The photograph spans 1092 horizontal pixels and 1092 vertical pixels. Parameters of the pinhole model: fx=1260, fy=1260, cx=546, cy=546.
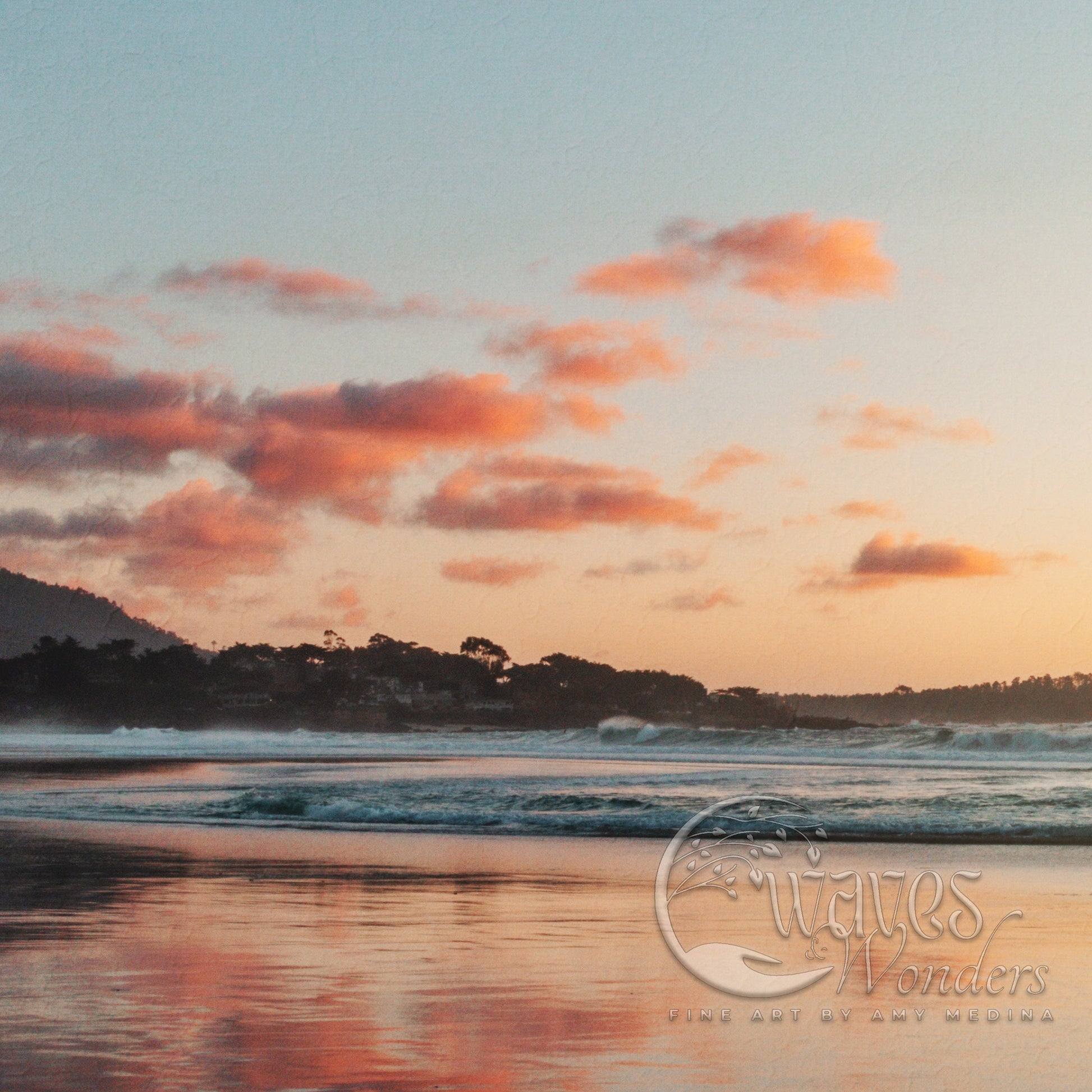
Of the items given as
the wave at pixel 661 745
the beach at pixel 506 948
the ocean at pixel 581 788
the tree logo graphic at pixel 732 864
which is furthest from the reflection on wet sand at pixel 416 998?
the wave at pixel 661 745

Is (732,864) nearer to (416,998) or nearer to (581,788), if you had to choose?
(416,998)

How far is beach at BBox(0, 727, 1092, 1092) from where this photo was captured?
5.39 meters

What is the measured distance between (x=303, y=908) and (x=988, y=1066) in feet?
16.9

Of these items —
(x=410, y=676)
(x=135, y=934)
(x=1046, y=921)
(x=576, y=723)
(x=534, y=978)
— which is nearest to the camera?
(x=534, y=978)

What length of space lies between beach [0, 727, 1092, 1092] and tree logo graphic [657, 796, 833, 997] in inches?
5.2

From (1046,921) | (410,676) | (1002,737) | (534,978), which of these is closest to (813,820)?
(1046,921)

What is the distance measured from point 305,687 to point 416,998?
107 m

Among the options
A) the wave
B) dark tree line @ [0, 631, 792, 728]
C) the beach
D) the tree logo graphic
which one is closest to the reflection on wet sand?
the beach

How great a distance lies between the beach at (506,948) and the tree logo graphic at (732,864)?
13 centimetres

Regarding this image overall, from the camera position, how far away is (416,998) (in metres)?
6.45

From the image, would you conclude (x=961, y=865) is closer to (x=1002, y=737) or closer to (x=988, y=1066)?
(x=988, y=1066)

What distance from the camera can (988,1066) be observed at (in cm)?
553

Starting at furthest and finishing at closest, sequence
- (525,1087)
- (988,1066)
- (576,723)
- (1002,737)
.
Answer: (576,723) < (1002,737) < (988,1066) < (525,1087)

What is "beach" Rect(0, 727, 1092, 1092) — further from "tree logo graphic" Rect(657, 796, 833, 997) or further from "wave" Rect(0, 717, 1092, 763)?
"wave" Rect(0, 717, 1092, 763)
